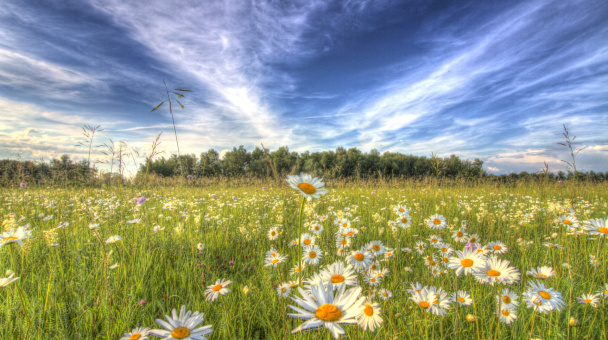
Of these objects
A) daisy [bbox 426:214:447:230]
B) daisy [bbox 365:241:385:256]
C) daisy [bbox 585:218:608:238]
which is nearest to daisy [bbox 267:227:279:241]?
daisy [bbox 365:241:385:256]

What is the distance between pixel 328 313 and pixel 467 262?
0.90m

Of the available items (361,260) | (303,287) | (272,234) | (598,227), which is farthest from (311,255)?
(598,227)

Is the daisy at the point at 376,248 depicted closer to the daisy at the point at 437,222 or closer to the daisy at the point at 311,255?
the daisy at the point at 311,255

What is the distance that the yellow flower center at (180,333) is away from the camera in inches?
30.2

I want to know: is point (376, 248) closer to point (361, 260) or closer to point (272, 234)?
point (361, 260)

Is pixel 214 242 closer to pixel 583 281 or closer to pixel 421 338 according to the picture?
pixel 421 338

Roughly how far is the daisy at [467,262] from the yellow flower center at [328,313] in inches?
29.6

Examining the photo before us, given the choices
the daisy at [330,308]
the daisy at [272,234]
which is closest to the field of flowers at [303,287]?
the daisy at [330,308]

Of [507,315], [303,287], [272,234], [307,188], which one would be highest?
[307,188]

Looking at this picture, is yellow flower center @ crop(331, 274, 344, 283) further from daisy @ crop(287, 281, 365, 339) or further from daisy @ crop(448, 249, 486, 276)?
daisy @ crop(448, 249, 486, 276)

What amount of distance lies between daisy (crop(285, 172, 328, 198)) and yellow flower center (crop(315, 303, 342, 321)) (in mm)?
392

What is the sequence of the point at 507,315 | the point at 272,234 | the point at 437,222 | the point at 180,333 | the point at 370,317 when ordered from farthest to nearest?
1. the point at 272,234
2. the point at 437,222
3. the point at 507,315
4. the point at 370,317
5. the point at 180,333

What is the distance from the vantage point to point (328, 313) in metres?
0.64

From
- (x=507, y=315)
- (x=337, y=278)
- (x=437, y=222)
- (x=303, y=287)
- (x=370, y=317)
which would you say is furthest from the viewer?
(x=437, y=222)
